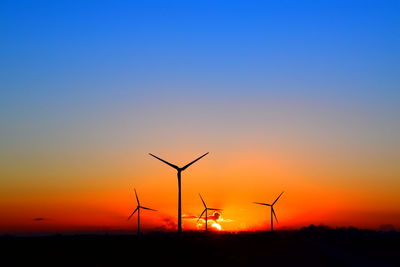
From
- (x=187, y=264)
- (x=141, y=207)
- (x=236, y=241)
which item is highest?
(x=141, y=207)

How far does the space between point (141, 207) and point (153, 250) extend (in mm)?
45930

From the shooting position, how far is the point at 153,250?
305 ft

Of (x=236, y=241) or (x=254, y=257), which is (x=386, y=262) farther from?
(x=236, y=241)

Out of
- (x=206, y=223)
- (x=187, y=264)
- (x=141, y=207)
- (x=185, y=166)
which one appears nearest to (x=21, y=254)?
(x=187, y=264)

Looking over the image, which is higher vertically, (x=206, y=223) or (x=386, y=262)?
(x=206, y=223)

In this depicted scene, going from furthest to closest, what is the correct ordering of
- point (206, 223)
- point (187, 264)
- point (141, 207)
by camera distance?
point (206, 223), point (141, 207), point (187, 264)

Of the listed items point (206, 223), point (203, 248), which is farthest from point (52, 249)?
point (206, 223)

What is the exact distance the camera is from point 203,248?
98.2m

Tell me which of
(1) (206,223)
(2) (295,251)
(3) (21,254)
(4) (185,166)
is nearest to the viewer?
(3) (21,254)

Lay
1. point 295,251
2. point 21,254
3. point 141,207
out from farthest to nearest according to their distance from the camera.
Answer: point 141,207 → point 295,251 → point 21,254

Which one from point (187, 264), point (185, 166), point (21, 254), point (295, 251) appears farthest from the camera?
point (185, 166)

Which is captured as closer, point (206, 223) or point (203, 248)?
point (203, 248)

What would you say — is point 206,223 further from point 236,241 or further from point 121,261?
point 121,261

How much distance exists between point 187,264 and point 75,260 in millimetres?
13613
